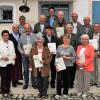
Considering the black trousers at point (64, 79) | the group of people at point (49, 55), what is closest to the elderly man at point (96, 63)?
the group of people at point (49, 55)

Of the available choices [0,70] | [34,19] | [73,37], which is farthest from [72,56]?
[34,19]

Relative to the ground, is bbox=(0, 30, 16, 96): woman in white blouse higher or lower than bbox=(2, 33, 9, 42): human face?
lower

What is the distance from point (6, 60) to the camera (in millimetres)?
13961

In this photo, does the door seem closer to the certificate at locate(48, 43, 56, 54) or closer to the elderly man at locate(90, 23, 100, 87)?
the elderly man at locate(90, 23, 100, 87)

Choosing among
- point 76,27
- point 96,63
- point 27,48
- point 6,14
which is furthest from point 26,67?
point 6,14

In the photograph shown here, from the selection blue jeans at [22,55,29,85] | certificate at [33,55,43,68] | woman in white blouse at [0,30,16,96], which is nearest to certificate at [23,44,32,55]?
blue jeans at [22,55,29,85]

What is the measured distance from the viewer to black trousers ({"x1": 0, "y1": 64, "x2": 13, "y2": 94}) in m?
14.0

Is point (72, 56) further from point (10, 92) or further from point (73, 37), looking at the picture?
point (10, 92)

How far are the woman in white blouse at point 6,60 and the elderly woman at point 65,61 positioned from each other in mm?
1181

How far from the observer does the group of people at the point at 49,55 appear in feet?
45.7

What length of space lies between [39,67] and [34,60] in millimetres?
214

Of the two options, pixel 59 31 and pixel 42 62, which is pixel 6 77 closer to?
pixel 42 62

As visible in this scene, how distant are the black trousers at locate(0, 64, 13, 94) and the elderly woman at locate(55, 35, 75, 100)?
124cm

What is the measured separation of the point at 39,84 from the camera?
1403 cm
